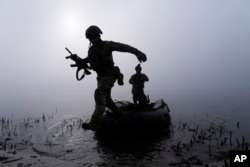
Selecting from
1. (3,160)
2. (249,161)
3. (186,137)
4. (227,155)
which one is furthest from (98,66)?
(186,137)

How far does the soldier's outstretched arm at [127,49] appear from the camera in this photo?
5.83m

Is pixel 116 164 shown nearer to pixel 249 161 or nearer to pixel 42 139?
pixel 249 161

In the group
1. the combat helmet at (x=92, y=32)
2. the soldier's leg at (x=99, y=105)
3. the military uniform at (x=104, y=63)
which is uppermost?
the combat helmet at (x=92, y=32)

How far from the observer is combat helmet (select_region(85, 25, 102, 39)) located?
605cm

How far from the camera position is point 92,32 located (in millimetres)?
6113

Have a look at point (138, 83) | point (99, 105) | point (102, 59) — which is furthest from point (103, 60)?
point (138, 83)

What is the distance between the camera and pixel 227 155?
958cm

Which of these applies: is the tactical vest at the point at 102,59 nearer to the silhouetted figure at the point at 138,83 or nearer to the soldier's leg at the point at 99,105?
the soldier's leg at the point at 99,105

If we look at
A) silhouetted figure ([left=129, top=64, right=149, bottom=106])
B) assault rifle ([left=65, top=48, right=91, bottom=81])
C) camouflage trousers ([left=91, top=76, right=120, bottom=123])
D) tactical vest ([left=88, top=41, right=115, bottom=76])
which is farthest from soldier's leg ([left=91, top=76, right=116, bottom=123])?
silhouetted figure ([left=129, top=64, right=149, bottom=106])

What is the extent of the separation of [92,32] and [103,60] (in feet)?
2.69

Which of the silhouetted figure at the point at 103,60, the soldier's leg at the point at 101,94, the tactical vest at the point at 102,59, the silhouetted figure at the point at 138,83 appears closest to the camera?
the soldier's leg at the point at 101,94

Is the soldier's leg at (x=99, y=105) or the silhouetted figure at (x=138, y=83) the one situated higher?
the silhouetted figure at (x=138, y=83)

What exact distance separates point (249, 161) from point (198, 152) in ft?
11.1

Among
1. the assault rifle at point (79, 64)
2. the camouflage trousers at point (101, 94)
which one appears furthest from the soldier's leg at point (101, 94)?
the assault rifle at point (79, 64)
